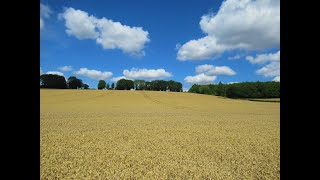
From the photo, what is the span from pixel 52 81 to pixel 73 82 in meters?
11.1

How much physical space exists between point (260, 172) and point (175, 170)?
2461 mm

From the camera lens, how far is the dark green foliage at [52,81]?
3583 inches

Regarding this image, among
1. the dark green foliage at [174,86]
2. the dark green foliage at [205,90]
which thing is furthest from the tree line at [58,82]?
the dark green foliage at [205,90]

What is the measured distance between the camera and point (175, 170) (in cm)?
664

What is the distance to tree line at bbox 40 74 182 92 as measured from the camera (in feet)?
304

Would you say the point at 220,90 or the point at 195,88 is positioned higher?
the point at 195,88

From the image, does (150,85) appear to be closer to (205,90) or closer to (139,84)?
(139,84)

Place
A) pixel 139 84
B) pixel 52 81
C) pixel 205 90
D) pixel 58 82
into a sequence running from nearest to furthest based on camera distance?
pixel 52 81 → pixel 58 82 → pixel 205 90 → pixel 139 84

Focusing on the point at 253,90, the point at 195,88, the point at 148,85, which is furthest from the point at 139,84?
the point at 253,90

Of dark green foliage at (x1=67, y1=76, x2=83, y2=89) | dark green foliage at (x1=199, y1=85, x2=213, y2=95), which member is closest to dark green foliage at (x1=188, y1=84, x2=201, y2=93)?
dark green foliage at (x1=199, y1=85, x2=213, y2=95)

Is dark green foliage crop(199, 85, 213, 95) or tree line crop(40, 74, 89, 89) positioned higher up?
tree line crop(40, 74, 89, 89)

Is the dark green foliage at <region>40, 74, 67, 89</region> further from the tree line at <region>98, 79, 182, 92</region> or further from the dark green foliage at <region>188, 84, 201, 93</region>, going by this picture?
the dark green foliage at <region>188, 84, 201, 93</region>

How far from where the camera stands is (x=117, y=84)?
11112 centimetres

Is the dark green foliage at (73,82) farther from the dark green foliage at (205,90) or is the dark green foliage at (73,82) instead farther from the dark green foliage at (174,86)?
the dark green foliage at (205,90)
